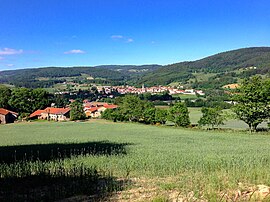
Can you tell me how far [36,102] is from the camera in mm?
99562

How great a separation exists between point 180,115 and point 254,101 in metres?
21.8

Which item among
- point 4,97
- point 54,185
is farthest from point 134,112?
point 54,185

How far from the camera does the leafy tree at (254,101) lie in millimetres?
45031

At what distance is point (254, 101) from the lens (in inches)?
1802

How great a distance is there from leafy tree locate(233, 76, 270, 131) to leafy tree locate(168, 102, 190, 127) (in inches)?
735

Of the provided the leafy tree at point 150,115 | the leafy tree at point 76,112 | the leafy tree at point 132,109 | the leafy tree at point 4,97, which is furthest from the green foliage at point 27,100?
the leafy tree at point 150,115

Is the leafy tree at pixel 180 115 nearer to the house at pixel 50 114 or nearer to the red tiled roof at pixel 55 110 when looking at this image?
the house at pixel 50 114

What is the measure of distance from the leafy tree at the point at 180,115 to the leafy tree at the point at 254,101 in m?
18.7

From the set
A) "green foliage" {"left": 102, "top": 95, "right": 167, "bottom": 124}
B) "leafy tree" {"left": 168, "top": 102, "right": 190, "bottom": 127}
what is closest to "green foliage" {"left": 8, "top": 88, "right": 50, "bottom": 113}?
"green foliage" {"left": 102, "top": 95, "right": 167, "bottom": 124}

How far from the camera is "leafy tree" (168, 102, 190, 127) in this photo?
64625 millimetres

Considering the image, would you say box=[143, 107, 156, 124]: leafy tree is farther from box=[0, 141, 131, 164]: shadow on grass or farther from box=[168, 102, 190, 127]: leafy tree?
box=[0, 141, 131, 164]: shadow on grass

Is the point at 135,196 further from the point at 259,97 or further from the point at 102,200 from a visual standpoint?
the point at 259,97

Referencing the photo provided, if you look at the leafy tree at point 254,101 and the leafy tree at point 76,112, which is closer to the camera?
the leafy tree at point 254,101

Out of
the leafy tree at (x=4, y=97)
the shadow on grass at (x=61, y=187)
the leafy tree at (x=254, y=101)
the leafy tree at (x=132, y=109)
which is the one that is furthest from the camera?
the leafy tree at (x=4, y=97)
